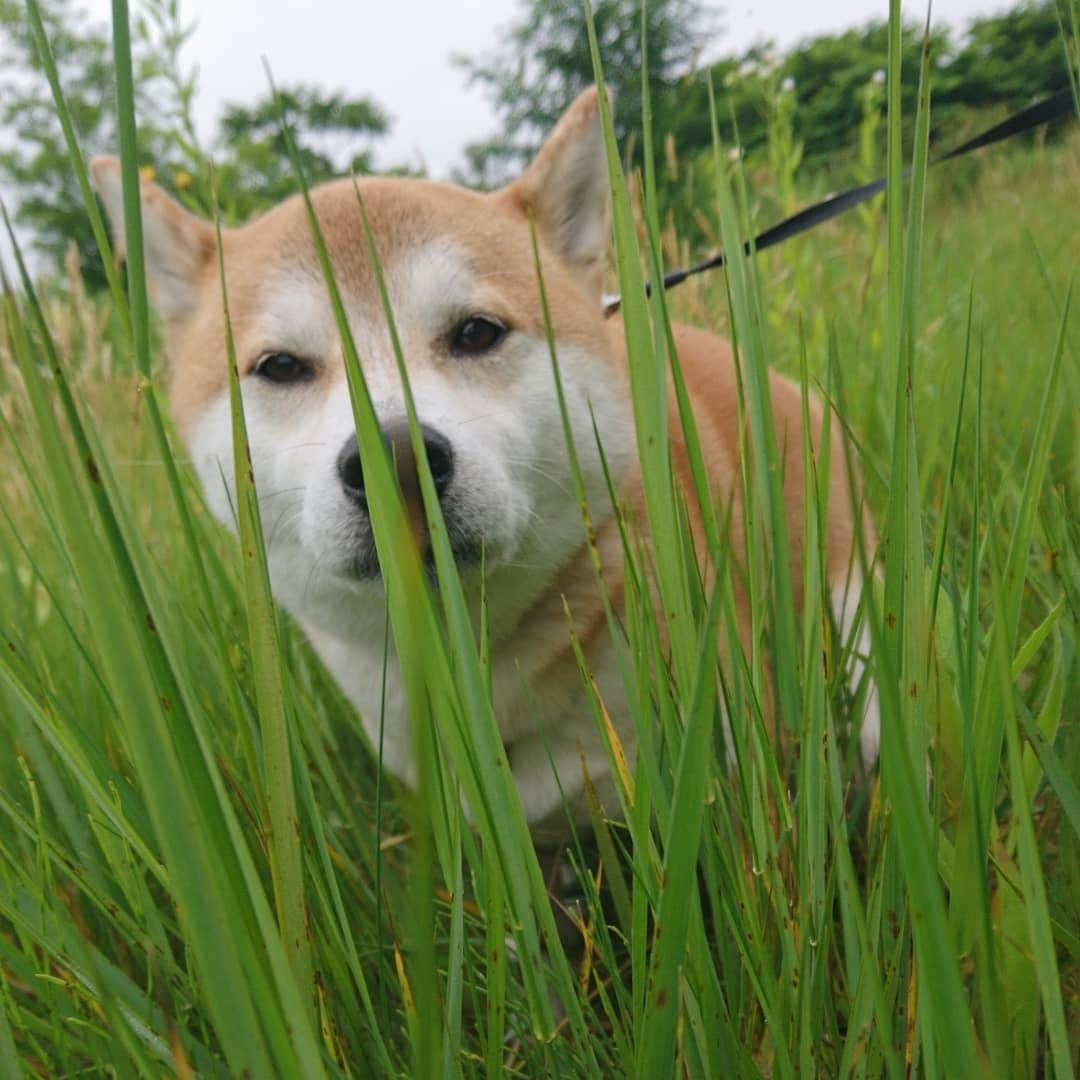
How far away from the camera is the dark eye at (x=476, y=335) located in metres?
1.36

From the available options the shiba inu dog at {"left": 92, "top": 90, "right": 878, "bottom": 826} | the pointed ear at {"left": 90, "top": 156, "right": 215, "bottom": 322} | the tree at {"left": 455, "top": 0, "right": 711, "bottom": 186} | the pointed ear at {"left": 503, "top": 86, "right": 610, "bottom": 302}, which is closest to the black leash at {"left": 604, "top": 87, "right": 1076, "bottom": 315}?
the shiba inu dog at {"left": 92, "top": 90, "right": 878, "bottom": 826}

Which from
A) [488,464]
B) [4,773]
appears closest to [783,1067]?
[488,464]

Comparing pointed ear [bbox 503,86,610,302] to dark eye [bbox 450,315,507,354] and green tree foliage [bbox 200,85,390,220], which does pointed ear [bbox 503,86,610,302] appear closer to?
dark eye [bbox 450,315,507,354]

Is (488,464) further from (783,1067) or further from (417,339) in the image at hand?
(783,1067)

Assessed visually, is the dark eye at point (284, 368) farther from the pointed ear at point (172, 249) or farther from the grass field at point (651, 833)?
the grass field at point (651, 833)

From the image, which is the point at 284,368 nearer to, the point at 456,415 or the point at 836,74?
the point at 456,415

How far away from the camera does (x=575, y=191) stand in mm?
1576

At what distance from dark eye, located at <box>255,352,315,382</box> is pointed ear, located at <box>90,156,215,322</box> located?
38 centimetres

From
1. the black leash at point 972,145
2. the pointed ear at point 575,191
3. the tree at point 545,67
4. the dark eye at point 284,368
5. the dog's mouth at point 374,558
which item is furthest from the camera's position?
the tree at point 545,67

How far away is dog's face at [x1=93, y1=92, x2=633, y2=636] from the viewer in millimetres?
1111

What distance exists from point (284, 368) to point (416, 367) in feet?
0.84

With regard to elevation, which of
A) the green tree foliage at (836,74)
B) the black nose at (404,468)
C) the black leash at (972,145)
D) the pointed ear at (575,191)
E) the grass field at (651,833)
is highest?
the green tree foliage at (836,74)

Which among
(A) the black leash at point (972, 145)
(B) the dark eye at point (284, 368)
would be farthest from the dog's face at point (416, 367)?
(A) the black leash at point (972, 145)

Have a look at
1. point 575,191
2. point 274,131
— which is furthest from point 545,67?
point 575,191
